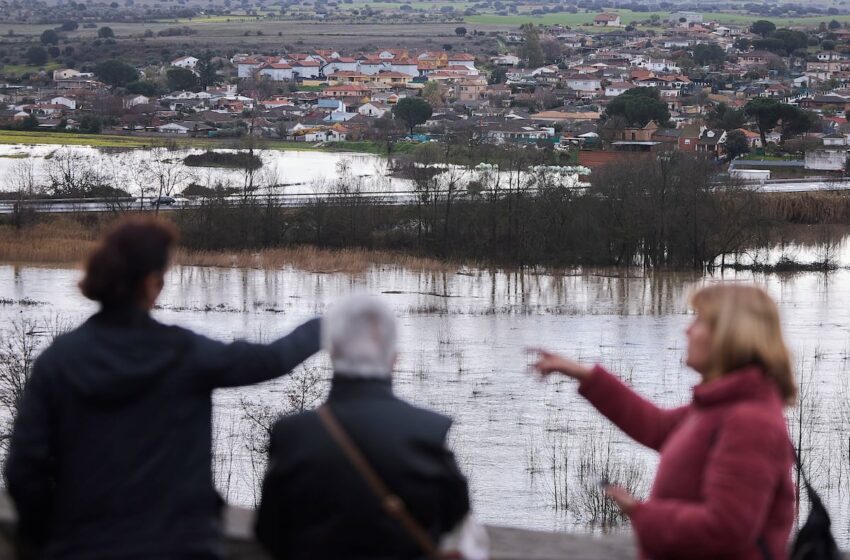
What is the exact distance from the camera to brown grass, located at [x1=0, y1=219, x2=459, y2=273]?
741 inches

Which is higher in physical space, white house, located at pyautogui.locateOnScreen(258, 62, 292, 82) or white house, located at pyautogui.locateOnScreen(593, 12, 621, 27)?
white house, located at pyautogui.locateOnScreen(593, 12, 621, 27)

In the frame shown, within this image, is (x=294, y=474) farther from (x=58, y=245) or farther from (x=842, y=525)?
(x=58, y=245)

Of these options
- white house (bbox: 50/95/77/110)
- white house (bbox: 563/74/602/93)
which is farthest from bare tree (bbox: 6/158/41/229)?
white house (bbox: 563/74/602/93)

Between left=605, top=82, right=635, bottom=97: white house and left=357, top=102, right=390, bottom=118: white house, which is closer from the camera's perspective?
left=357, top=102, right=390, bottom=118: white house

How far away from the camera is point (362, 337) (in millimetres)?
1770

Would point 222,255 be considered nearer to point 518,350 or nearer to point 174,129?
point 518,350

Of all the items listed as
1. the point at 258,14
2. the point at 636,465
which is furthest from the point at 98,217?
the point at 258,14

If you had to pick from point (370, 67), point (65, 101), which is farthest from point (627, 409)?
point (370, 67)

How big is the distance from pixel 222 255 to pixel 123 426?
18.3 metres

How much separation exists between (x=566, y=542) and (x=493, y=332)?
38.9 ft

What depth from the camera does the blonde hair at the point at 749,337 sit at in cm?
178

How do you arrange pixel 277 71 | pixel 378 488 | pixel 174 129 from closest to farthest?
pixel 378 488, pixel 174 129, pixel 277 71

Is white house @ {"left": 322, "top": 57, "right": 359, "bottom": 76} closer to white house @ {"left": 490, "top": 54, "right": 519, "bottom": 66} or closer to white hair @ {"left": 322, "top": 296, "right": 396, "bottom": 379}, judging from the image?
white house @ {"left": 490, "top": 54, "right": 519, "bottom": 66}

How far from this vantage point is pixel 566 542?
203 cm
